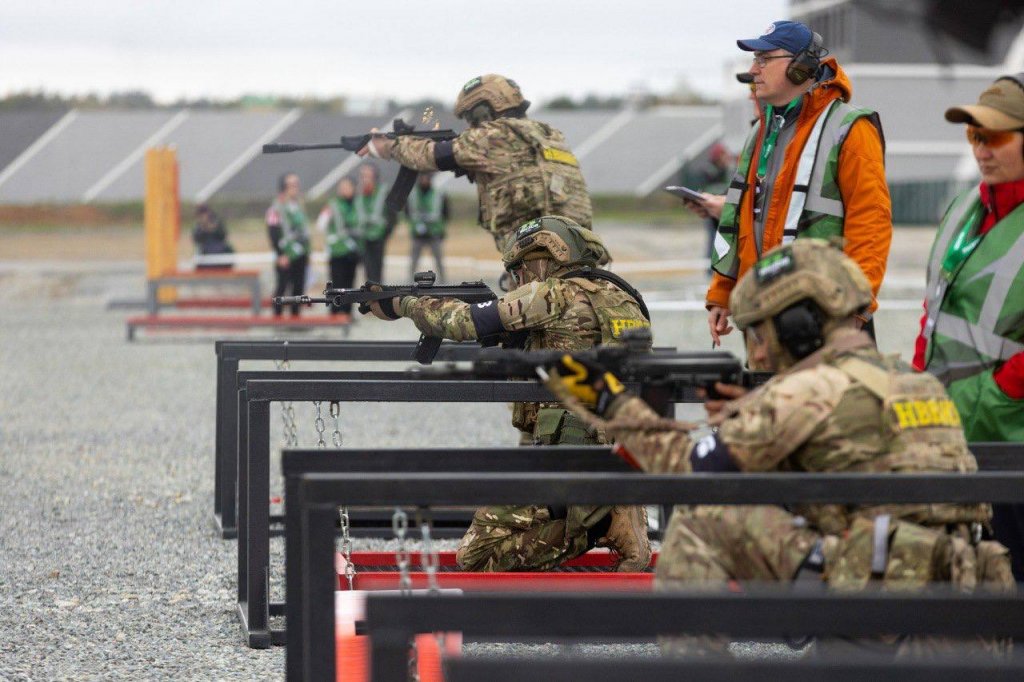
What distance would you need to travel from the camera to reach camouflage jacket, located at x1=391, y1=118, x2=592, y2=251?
24.1ft

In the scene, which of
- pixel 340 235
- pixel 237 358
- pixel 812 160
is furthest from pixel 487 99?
pixel 340 235

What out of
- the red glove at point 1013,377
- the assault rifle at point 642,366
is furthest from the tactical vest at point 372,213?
the assault rifle at point 642,366

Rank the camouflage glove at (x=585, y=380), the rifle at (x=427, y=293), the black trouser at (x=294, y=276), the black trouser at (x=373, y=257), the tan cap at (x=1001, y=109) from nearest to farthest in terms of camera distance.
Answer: the camouflage glove at (x=585, y=380) < the tan cap at (x=1001, y=109) < the rifle at (x=427, y=293) < the black trouser at (x=294, y=276) < the black trouser at (x=373, y=257)

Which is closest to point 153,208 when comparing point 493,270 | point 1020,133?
point 493,270

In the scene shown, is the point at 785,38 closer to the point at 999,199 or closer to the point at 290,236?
the point at 999,199

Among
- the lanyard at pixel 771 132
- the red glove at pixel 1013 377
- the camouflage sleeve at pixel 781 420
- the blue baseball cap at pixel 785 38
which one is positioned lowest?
the camouflage sleeve at pixel 781 420

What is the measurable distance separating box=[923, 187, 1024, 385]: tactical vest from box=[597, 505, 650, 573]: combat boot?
1.45m

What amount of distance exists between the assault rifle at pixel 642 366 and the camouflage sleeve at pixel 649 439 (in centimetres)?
17

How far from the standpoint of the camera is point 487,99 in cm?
769

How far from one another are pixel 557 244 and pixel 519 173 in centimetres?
165

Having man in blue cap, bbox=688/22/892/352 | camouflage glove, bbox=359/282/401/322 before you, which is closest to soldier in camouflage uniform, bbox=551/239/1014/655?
man in blue cap, bbox=688/22/892/352

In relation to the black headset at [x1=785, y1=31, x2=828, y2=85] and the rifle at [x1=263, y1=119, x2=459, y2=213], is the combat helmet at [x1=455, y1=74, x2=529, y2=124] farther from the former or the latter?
the black headset at [x1=785, y1=31, x2=828, y2=85]

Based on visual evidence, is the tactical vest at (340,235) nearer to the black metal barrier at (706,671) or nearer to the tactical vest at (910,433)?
the tactical vest at (910,433)

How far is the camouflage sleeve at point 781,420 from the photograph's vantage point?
362cm
